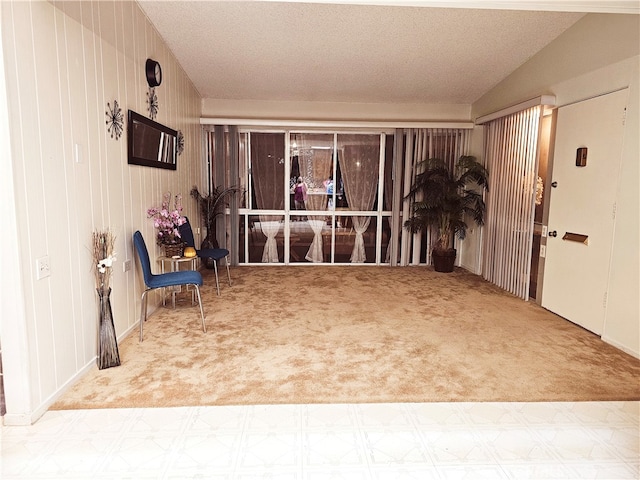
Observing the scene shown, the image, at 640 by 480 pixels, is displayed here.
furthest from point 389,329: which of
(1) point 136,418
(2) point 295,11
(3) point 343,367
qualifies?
(2) point 295,11

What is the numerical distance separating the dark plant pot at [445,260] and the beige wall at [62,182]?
167 inches

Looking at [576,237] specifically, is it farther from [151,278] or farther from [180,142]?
[180,142]

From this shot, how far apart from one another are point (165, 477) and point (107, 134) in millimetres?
2427

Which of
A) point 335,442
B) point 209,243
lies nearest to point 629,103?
point 335,442

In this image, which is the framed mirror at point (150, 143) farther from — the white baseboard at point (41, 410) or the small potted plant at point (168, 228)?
the white baseboard at point (41, 410)

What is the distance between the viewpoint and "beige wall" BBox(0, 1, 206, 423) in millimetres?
2148

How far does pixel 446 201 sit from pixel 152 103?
409 cm

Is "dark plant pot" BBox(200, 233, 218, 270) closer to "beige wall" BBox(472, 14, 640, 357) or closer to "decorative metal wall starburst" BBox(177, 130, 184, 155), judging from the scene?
"decorative metal wall starburst" BBox(177, 130, 184, 155)

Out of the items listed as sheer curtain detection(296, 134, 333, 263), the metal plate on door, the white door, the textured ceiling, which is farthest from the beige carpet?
the textured ceiling

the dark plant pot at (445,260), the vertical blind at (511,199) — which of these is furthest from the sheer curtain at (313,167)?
the vertical blind at (511,199)

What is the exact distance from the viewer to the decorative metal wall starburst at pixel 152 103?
398cm

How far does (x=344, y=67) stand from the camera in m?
5.13

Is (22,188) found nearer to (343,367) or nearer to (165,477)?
(165,477)

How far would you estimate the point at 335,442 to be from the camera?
2141mm
